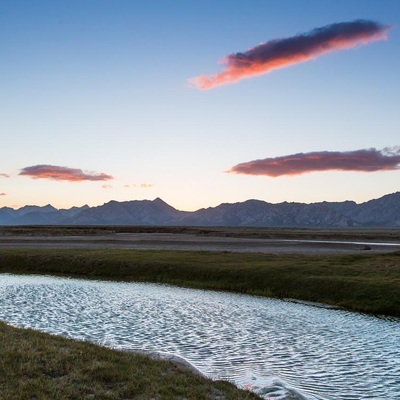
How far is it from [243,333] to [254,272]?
945 inches

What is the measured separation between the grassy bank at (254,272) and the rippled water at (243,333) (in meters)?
4.29

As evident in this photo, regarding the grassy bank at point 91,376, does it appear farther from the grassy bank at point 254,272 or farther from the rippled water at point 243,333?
the grassy bank at point 254,272

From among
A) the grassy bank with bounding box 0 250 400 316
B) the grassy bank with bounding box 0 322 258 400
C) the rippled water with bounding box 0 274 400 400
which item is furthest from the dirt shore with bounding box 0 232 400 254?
the grassy bank with bounding box 0 322 258 400

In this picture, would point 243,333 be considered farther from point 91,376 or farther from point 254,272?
point 254,272

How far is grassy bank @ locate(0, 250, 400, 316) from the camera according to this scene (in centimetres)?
3916

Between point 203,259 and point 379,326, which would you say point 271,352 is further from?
point 203,259

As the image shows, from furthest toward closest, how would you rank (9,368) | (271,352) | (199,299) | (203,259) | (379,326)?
(203,259) < (199,299) < (379,326) < (271,352) < (9,368)

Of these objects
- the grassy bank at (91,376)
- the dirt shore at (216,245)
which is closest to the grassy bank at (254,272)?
the dirt shore at (216,245)

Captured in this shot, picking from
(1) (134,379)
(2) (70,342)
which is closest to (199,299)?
(2) (70,342)

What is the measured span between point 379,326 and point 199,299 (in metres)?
16.1

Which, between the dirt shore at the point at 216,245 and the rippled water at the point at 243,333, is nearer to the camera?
the rippled water at the point at 243,333

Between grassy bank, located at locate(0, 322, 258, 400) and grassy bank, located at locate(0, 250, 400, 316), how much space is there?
80.4 feet

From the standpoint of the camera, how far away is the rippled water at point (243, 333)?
59.5 ft

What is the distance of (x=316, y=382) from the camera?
17859 millimetres
